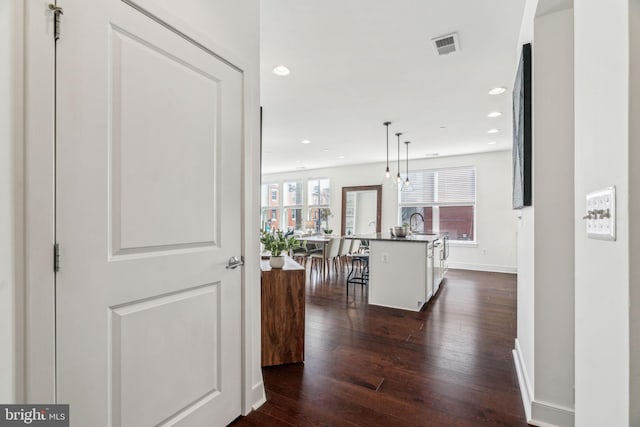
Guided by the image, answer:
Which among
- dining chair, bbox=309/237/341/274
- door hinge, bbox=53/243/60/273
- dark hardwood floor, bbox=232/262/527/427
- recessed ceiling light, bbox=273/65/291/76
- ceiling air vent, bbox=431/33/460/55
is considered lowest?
dark hardwood floor, bbox=232/262/527/427

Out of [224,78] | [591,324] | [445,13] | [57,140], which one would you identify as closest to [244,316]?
[57,140]

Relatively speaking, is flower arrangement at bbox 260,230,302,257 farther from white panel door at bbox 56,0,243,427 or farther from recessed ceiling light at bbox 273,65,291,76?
recessed ceiling light at bbox 273,65,291,76

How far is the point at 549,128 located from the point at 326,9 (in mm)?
1562

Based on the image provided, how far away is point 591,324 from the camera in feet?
2.57

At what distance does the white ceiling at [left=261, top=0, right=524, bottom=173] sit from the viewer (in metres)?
2.09

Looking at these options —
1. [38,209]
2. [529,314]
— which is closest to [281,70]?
[38,209]

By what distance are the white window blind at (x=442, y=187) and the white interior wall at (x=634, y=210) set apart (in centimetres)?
672

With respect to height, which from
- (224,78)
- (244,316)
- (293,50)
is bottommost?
(244,316)

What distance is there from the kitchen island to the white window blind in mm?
3300

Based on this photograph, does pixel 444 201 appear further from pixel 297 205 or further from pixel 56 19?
pixel 56 19

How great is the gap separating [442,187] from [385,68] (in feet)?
15.6

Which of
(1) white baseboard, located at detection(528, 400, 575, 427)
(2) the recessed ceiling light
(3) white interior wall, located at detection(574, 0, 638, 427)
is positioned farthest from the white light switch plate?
(2) the recessed ceiling light

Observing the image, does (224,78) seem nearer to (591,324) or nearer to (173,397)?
(173,397)

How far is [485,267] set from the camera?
6457 mm
